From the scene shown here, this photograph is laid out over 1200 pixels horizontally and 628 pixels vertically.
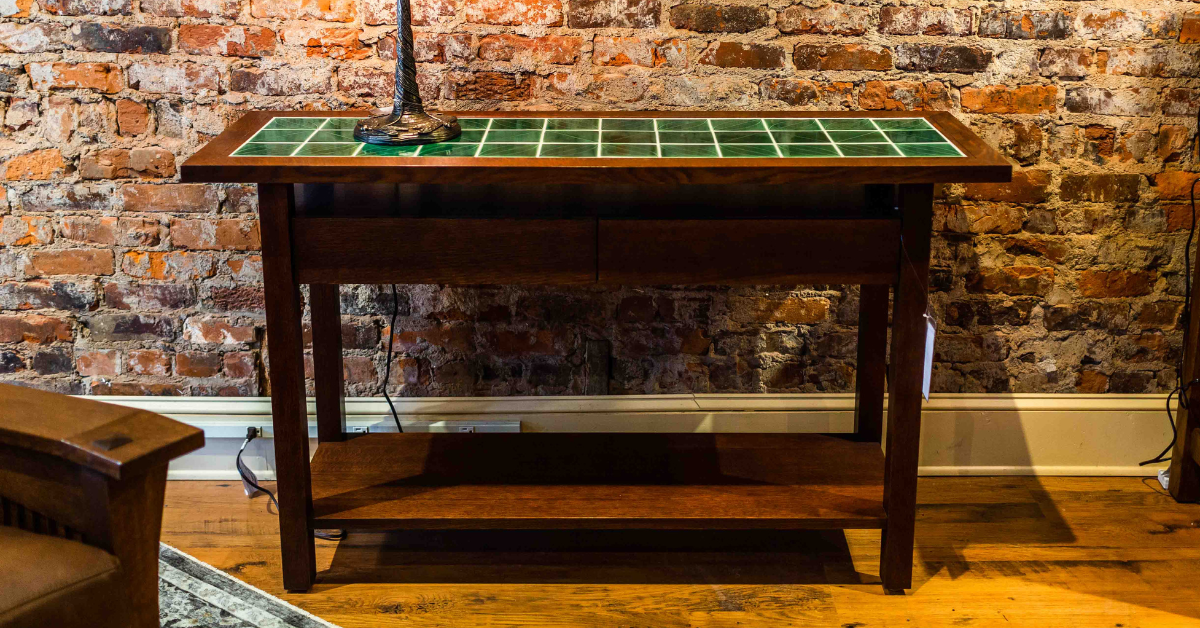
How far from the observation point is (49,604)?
1.33 metres

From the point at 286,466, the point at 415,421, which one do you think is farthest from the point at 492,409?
the point at 286,466

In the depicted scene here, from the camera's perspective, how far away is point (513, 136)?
76.2 inches

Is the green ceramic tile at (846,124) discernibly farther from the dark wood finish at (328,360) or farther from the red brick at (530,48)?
the dark wood finish at (328,360)

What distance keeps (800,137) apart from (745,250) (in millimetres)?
264

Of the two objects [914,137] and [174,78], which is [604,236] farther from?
[174,78]

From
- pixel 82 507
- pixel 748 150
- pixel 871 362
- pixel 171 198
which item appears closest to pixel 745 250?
pixel 748 150

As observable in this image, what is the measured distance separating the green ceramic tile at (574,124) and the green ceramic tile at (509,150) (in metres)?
0.18

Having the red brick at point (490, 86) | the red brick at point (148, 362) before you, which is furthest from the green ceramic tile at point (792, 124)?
the red brick at point (148, 362)

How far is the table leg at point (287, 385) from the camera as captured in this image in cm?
181

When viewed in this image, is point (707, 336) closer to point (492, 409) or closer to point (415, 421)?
point (492, 409)

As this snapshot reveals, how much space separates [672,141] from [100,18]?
1.28 m

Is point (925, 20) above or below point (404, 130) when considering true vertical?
above

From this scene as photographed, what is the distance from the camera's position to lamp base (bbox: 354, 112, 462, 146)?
1.86m

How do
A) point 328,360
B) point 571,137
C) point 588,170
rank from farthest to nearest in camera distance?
point 328,360, point 571,137, point 588,170
